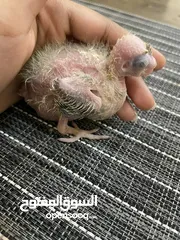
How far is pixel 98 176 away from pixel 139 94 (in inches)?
8.1

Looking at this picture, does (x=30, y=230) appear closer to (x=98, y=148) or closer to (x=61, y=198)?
(x=61, y=198)

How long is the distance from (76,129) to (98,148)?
57mm

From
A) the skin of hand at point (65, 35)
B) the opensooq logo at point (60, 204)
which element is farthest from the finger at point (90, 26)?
the opensooq logo at point (60, 204)

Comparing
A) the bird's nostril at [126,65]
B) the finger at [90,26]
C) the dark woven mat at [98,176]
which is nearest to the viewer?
the dark woven mat at [98,176]

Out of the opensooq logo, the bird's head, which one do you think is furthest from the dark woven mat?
the bird's head

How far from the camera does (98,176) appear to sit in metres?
0.50

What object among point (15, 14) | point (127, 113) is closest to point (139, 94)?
point (127, 113)

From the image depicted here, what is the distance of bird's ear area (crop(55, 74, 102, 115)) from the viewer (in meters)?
0.48

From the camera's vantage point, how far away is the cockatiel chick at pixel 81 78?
1.62 feet

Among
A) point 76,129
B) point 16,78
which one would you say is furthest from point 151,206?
point 16,78

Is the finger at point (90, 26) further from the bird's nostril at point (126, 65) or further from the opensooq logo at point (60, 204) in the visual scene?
the opensooq logo at point (60, 204)

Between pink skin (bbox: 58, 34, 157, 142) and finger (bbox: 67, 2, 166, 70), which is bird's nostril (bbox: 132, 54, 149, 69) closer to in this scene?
pink skin (bbox: 58, 34, 157, 142)

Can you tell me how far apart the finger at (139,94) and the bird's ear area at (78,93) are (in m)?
0.14

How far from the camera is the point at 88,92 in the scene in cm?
49
